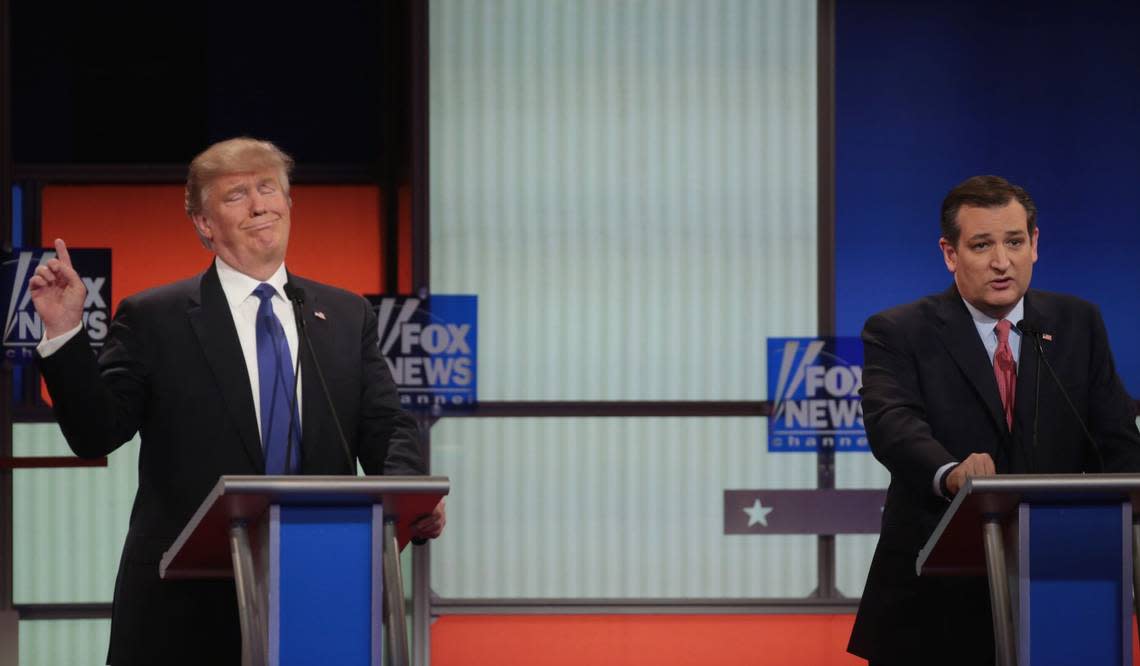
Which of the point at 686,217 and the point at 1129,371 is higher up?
the point at 686,217

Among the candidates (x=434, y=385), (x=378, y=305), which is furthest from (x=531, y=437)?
(x=378, y=305)

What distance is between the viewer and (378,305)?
5.31 meters

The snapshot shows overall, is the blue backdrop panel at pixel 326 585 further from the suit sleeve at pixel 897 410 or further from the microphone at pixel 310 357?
the suit sleeve at pixel 897 410

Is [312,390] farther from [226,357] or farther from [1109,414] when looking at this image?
[1109,414]

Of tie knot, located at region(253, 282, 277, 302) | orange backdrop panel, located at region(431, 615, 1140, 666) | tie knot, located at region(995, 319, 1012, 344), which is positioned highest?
tie knot, located at region(253, 282, 277, 302)

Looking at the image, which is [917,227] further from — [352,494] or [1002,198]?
[352,494]

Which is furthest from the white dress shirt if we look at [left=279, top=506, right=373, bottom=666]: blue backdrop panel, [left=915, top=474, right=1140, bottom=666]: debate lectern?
[left=279, top=506, right=373, bottom=666]: blue backdrop panel

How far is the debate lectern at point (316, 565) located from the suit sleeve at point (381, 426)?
0.47 metres

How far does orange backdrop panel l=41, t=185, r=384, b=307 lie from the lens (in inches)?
220

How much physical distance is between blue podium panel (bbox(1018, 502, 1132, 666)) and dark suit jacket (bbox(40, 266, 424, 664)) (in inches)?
42.6

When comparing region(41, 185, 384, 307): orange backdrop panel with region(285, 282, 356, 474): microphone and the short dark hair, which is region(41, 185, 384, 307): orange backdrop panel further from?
the short dark hair

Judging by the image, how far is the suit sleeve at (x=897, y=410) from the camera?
2.70 m

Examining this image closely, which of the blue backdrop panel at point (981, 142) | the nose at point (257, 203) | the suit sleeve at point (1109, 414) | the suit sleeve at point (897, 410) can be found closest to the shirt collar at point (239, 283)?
the nose at point (257, 203)

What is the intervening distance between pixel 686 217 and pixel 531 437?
994mm
